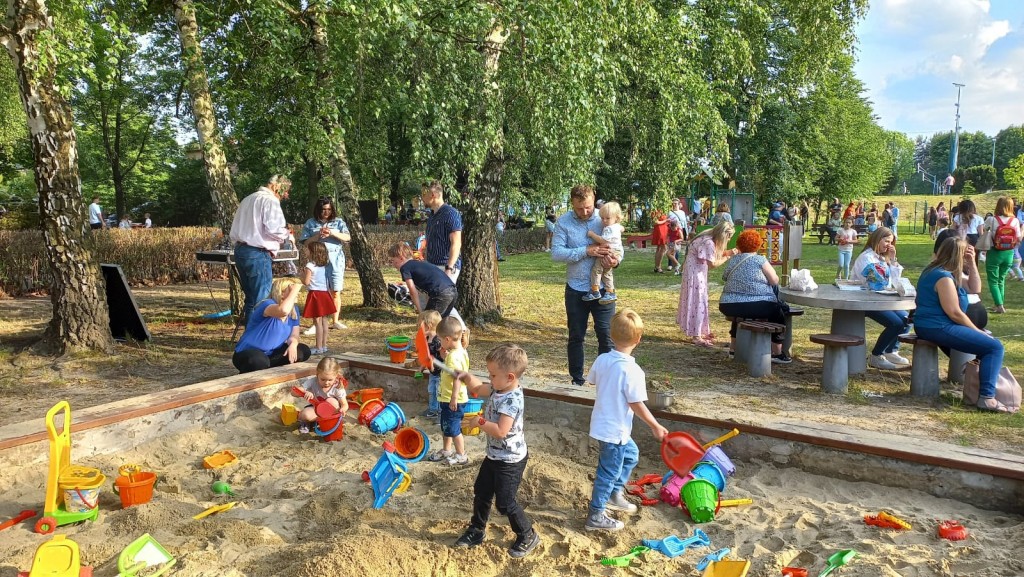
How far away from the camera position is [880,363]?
6.52 meters

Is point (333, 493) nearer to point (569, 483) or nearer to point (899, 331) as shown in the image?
point (569, 483)

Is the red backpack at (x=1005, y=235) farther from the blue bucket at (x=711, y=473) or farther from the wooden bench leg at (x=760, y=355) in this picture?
the blue bucket at (x=711, y=473)

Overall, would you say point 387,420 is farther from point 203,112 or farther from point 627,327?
point 203,112

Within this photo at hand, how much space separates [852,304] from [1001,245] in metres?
5.36

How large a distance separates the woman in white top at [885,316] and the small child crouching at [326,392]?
15.7ft

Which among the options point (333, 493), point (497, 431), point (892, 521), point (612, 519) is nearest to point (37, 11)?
point (333, 493)

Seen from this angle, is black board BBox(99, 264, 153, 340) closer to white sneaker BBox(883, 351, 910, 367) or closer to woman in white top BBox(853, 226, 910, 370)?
woman in white top BBox(853, 226, 910, 370)

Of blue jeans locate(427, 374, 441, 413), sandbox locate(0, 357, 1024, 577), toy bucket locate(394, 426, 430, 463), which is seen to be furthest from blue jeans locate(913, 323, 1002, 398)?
toy bucket locate(394, 426, 430, 463)

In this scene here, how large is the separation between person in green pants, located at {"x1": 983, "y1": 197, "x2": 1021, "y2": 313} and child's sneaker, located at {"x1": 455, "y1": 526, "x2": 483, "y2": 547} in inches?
364

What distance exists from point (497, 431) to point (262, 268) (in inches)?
172

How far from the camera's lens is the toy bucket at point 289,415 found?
4.91 meters

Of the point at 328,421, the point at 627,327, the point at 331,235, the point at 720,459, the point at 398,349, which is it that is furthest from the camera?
the point at 331,235

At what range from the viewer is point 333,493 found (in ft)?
12.3

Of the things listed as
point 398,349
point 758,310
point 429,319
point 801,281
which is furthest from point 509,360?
point 758,310
